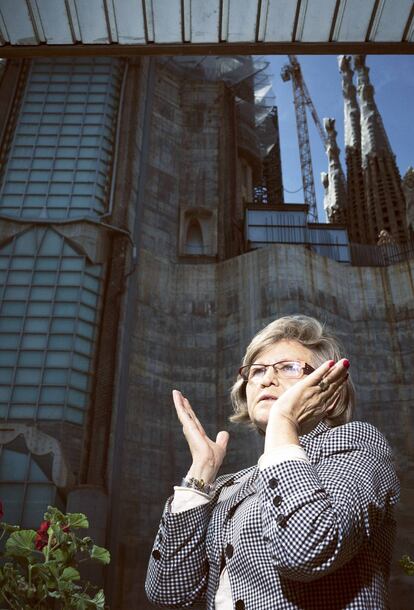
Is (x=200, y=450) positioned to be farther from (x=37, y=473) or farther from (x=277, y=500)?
(x=37, y=473)

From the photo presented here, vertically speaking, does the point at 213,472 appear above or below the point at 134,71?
below

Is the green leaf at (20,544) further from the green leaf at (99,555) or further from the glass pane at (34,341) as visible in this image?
the glass pane at (34,341)

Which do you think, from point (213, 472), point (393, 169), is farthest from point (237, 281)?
point (393, 169)

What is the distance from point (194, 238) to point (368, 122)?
33.9 m

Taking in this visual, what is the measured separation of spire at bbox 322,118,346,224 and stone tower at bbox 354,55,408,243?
18.9 feet

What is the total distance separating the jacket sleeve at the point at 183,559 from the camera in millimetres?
2279

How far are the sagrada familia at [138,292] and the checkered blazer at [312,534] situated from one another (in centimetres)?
1487

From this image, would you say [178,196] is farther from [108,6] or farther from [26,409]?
[108,6]

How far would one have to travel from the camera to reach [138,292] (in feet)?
72.6

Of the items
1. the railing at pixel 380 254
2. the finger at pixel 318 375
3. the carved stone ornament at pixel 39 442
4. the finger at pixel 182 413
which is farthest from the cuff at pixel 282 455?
the railing at pixel 380 254

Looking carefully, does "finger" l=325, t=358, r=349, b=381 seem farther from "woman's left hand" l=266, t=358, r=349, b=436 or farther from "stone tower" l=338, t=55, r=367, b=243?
"stone tower" l=338, t=55, r=367, b=243

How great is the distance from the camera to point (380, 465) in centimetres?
198

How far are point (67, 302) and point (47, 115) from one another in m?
9.28

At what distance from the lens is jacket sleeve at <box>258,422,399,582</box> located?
1.70m
